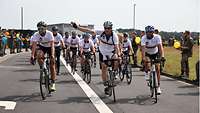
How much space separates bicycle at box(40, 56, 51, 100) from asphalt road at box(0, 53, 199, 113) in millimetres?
179

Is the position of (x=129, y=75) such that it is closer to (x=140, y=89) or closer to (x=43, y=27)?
(x=140, y=89)

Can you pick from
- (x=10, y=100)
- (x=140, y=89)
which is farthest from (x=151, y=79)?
(x=10, y=100)

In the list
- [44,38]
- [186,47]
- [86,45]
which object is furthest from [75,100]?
[186,47]

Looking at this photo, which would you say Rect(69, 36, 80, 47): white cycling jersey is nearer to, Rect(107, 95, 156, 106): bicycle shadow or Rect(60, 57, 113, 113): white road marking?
Rect(60, 57, 113, 113): white road marking

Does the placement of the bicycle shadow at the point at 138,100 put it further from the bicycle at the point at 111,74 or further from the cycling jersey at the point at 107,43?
the cycling jersey at the point at 107,43

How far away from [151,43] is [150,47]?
14 centimetres

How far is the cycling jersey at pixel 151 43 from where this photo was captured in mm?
13492

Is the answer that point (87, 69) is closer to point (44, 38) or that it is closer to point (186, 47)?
point (44, 38)

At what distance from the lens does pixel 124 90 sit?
1491 centimetres

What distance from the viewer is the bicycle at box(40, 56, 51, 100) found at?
502 inches

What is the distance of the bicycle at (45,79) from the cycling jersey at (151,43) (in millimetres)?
2570

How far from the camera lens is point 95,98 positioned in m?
12.9

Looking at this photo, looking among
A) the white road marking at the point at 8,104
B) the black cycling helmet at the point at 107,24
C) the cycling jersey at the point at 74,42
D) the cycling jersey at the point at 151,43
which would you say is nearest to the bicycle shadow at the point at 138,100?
the cycling jersey at the point at 151,43

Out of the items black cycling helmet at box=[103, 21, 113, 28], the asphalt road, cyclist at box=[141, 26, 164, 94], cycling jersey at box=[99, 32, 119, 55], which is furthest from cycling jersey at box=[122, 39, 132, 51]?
black cycling helmet at box=[103, 21, 113, 28]
